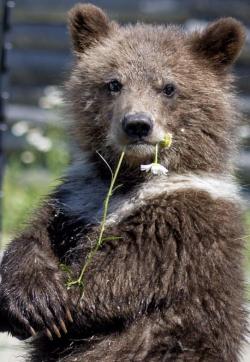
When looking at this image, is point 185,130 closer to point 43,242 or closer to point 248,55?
point 43,242

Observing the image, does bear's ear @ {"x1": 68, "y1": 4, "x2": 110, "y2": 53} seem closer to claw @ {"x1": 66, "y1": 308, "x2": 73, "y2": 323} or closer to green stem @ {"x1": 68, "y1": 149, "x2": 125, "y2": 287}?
green stem @ {"x1": 68, "y1": 149, "x2": 125, "y2": 287}

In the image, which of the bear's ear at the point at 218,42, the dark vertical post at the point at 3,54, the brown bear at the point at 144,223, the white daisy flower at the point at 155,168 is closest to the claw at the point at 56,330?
the brown bear at the point at 144,223

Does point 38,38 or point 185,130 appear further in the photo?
point 38,38

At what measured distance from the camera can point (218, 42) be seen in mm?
5703

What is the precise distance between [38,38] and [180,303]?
7.16 metres

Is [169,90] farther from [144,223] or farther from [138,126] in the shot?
[144,223]

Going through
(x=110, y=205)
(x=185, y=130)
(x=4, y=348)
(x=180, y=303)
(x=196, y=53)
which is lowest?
(x=4, y=348)

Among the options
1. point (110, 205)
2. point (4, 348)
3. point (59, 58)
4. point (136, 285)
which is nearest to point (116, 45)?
point (110, 205)

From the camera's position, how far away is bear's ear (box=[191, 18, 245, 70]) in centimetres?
570

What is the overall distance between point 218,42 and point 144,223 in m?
1.12

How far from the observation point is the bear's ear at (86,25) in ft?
19.3

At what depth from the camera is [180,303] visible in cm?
509

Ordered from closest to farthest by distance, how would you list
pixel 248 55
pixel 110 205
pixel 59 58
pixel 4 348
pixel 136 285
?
1. pixel 136 285
2. pixel 110 205
3. pixel 4 348
4. pixel 248 55
5. pixel 59 58

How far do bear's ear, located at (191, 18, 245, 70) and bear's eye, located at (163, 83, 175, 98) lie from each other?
31 cm
